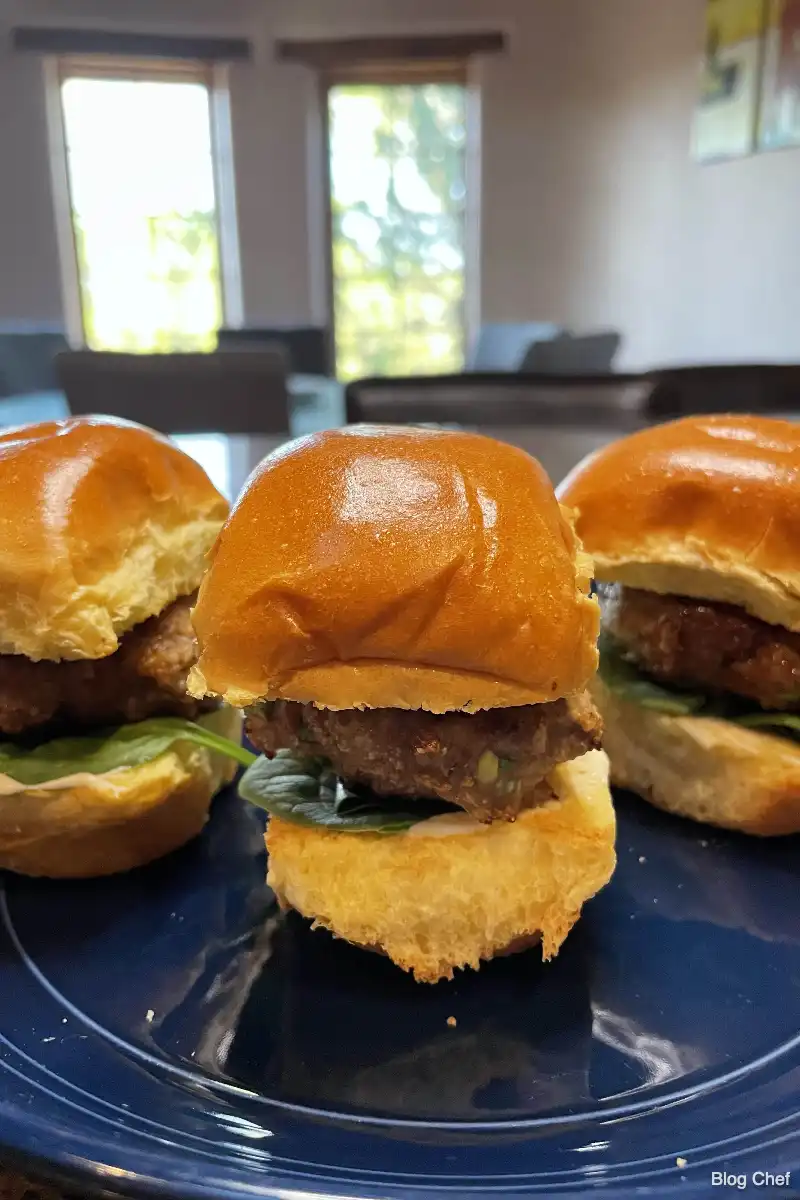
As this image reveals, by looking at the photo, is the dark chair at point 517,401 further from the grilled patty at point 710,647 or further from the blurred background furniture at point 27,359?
the blurred background furniture at point 27,359

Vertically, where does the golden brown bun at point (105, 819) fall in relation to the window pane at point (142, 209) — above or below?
below

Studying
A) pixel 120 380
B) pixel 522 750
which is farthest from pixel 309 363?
pixel 522 750

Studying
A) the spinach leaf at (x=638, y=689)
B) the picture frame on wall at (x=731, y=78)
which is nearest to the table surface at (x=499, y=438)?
the spinach leaf at (x=638, y=689)

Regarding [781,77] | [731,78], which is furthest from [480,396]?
[731,78]

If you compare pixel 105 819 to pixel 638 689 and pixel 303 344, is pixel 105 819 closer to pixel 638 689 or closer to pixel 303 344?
pixel 638 689

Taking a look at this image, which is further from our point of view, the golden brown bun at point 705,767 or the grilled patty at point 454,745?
the golden brown bun at point 705,767

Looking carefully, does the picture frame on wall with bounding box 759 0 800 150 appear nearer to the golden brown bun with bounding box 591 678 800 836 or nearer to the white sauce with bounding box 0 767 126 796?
the golden brown bun with bounding box 591 678 800 836

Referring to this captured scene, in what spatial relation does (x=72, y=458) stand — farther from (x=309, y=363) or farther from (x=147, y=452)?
(x=309, y=363)
